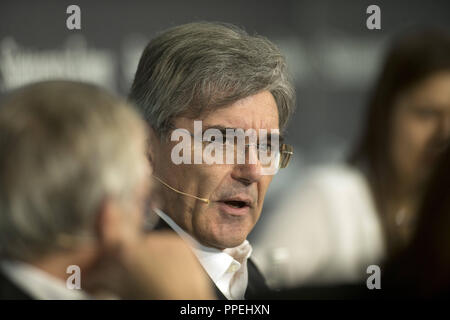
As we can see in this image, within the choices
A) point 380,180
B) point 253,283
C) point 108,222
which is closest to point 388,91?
point 380,180

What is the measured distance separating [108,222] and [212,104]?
0.53 m

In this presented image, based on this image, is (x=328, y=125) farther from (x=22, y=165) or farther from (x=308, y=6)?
(x=22, y=165)

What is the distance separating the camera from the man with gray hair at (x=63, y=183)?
41.2 inches

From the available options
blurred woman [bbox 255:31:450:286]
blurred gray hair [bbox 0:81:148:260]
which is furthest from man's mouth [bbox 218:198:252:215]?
blurred gray hair [bbox 0:81:148:260]

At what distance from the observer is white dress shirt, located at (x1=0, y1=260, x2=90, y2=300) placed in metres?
1.08

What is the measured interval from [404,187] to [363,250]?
276mm

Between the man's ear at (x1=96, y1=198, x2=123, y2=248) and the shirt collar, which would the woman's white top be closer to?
the shirt collar

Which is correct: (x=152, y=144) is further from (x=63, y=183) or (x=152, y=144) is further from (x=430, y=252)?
(x=430, y=252)

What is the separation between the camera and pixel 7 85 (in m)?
1.76

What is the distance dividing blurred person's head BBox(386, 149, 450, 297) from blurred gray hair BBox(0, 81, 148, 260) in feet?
2.46

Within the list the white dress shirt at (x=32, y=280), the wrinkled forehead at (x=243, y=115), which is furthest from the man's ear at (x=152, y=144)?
the white dress shirt at (x=32, y=280)

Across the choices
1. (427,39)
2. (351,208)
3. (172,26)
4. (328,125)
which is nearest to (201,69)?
(172,26)

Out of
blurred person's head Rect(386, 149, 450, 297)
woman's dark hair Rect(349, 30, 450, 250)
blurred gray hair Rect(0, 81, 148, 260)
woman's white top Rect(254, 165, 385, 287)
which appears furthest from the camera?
woman's dark hair Rect(349, 30, 450, 250)

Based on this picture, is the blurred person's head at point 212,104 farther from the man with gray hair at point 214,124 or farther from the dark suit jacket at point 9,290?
the dark suit jacket at point 9,290
